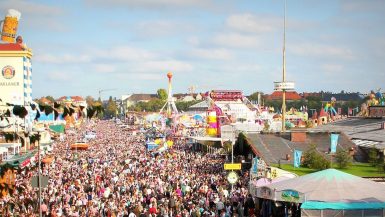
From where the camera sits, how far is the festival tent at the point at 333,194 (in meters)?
16.8

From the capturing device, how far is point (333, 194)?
1747cm

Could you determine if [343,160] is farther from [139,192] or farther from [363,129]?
[363,129]

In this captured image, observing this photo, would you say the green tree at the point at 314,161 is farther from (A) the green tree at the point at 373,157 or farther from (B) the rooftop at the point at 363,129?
(B) the rooftop at the point at 363,129

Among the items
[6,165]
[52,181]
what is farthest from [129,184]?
[6,165]

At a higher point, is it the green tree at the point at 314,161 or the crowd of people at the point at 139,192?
the green tree at the point at 314,161

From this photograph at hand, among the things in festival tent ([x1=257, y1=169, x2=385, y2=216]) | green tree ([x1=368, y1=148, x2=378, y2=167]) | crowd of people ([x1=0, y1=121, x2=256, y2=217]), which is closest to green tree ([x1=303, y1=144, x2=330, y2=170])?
green tree ([x1=368, y1=148, x2=378, y2=167])

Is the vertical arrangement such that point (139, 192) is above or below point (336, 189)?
below

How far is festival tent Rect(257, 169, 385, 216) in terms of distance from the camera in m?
16.8

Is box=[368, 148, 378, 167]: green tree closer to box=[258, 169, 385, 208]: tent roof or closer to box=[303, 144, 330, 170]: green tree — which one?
box=[303, 144, 330, 170]: green tree

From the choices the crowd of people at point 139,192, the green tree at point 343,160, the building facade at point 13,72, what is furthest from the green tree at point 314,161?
the building facade at point 13,72

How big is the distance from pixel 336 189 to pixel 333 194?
311 mm

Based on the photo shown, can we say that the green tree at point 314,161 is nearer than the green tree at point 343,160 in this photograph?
Yes

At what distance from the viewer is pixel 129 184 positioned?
30078 millimetres

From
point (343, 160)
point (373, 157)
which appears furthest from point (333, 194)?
point (373, 157)
